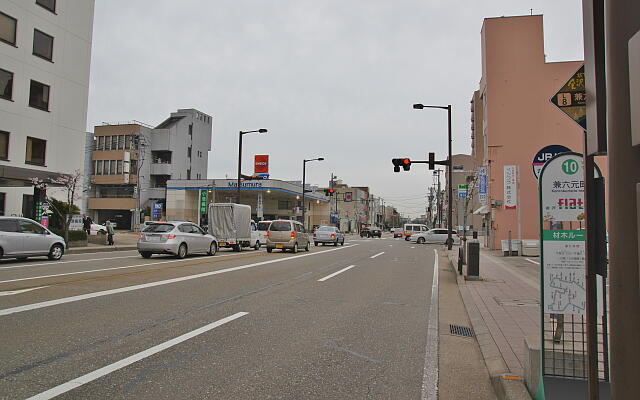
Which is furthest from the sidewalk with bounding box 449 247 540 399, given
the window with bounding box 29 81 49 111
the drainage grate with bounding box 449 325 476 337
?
the window with bounding box 29 81 49 111

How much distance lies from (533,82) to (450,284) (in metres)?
22.1

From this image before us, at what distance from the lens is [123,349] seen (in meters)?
5.10

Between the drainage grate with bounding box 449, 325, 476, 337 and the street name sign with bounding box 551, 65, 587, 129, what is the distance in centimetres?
427

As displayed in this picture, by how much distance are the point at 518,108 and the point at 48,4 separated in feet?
104

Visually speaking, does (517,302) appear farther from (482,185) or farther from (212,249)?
(482,185)

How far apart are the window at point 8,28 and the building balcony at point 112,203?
1401 inches

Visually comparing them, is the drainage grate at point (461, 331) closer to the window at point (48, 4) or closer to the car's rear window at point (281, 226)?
the car's rear window at point (281, 226)

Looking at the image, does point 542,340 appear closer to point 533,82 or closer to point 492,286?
point 492,286

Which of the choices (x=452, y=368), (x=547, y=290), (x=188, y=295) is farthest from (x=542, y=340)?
(x=188, y=295)

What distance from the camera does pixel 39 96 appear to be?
27406 millimetres

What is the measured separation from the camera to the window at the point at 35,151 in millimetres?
26734

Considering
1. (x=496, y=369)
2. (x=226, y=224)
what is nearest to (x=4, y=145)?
(x=226, y=224)

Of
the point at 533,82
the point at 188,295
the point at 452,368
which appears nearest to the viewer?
the point at 452,368

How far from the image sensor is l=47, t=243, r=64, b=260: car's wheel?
15.9 m
